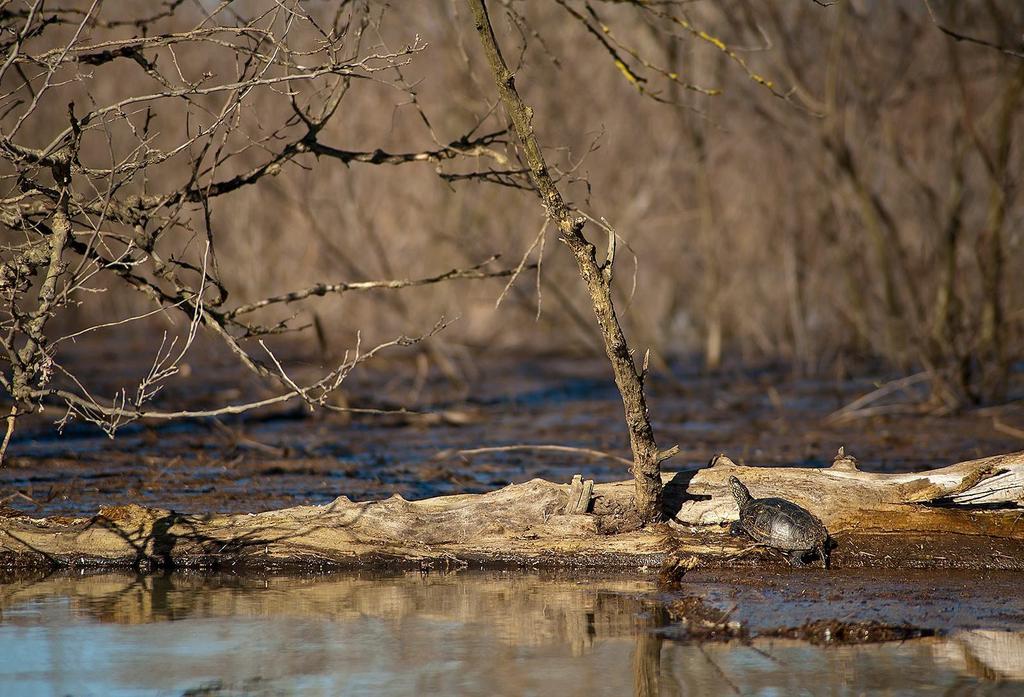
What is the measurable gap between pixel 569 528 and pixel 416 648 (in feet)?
4.76

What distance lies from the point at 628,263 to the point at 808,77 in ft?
17.3

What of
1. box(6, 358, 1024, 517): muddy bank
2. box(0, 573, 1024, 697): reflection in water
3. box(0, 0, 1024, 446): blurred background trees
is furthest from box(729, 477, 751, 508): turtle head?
box(0, 0, 1024, 446): blurred background trees

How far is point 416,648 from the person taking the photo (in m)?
5.14

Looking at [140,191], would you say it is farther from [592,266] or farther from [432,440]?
[432,440]

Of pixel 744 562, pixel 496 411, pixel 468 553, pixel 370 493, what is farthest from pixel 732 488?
pixel 496 411

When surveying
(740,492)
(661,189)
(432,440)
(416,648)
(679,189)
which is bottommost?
(416,648)

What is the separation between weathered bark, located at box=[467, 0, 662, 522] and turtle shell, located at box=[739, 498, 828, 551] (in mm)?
478

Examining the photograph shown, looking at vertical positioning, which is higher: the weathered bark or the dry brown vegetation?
the dry brown vegetation

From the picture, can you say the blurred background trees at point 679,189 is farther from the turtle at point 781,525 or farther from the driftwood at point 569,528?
the turtle at point 781,525

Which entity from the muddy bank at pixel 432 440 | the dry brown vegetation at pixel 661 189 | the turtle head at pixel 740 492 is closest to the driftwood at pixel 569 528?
the turtle head at pixel 740 492

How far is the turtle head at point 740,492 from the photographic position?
6.15 meters

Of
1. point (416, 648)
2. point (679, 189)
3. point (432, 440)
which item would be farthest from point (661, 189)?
point (416, 648)

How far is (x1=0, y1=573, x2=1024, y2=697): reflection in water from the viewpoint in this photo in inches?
183

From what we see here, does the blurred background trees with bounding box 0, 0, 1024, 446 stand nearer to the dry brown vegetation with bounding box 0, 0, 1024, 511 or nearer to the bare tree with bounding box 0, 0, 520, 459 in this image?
the dry brown vegetation with bounding box 0, 0, 1024, 511
